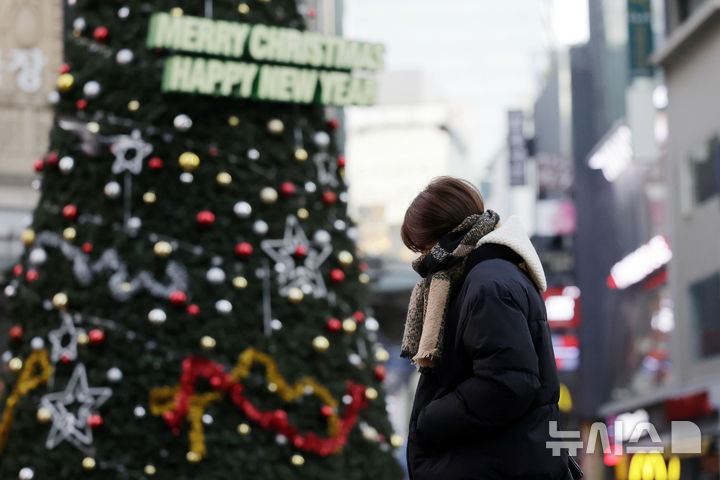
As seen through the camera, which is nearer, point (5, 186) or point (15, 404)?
point (15, 404)

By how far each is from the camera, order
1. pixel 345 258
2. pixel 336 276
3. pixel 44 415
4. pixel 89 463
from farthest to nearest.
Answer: pixel 345 258
pixel 336 276
pixel 44 415
pixel 89 463

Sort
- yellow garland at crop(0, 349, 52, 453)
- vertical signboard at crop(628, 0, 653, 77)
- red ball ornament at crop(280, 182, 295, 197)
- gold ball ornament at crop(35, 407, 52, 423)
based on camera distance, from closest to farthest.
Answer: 1. gold ball ornament at crop(35, 407, 52, 423)
2. yellow garland at crop(0, 349, 52, 453)
3. red ball ornament at crop(280, 182, 295, 197)
4. vertical signboard at crop(628, 0, 653, 77)

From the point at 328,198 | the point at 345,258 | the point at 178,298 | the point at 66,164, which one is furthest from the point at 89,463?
the point at 328,198

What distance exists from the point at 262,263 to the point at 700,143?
15729 mm

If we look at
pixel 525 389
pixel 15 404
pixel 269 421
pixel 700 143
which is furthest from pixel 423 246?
pixel 700 143

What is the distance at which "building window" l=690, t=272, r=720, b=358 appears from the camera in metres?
20.4

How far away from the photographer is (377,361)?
7.57 meters

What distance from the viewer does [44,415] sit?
6.85 meters

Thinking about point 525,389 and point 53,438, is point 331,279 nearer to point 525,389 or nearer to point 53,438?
point 53,438

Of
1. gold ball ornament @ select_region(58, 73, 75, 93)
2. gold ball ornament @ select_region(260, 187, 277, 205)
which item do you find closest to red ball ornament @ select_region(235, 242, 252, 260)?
gold ball ornament @ select_region(260, 187, 277, 205)

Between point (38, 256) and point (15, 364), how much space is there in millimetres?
665

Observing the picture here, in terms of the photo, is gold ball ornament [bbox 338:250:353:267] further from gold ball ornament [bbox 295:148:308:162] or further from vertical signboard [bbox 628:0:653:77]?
vertical signboard [bbox 628:0:653:77]

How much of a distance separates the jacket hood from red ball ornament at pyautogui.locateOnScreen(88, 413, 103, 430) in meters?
3.98

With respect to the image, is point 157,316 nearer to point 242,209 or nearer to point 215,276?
point 215,276
